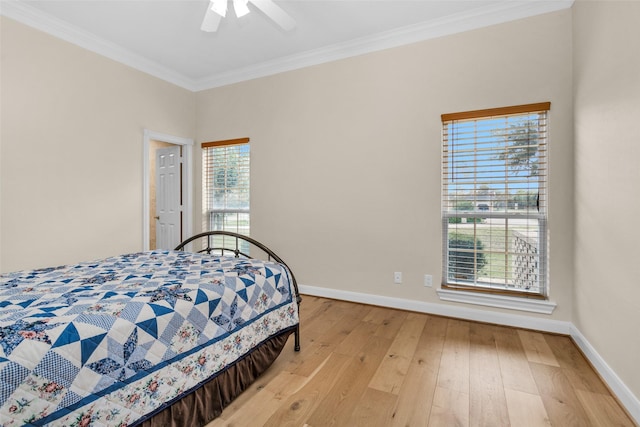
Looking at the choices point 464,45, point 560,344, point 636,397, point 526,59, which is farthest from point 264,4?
point 560,344

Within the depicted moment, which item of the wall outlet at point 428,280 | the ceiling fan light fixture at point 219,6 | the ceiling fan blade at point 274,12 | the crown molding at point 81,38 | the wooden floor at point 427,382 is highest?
the crown molding at point 81,38

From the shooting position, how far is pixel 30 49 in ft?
9.84

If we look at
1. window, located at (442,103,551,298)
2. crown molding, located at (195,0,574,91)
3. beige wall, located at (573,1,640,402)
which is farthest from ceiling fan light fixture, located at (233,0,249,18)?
beige wall, located at (573,1,640,402)

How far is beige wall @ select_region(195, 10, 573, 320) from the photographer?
2.78 meters

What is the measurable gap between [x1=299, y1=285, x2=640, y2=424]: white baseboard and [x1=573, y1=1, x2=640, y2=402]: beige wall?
70mm

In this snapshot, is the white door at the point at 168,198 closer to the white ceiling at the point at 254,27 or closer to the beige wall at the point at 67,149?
the beige wall at the point at 67,149

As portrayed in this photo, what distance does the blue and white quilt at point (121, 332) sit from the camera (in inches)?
40.3

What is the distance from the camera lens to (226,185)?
4562 millimetres

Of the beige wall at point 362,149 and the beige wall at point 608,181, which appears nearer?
the beige wall at point 608,181

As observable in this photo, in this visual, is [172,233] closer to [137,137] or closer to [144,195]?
[144,195]

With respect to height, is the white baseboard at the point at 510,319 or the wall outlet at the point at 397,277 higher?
the wall outlet at the point at 397,277

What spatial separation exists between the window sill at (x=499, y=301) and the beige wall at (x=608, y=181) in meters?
0.23

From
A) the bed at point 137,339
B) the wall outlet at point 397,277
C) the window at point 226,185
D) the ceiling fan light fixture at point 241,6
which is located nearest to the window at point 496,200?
the wall outlet at point 397,277

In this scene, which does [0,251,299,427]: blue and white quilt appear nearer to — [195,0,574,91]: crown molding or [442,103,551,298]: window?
[442,103,551,298]: window
